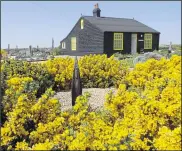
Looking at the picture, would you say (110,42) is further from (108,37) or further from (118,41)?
(118,41)

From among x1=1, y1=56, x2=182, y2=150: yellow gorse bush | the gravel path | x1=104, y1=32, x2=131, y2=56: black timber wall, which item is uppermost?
x1=104, y1=32, x2=131, y2=56: black timber wall

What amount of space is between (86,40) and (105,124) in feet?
85.6

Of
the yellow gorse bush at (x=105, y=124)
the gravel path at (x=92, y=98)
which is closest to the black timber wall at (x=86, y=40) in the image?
the gravel path at (x=92, y=98)

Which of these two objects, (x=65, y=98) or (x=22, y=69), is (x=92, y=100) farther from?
(x=22, y=69)

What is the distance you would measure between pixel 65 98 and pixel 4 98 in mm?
3702

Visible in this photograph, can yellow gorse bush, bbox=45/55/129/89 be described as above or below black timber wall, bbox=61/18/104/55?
below

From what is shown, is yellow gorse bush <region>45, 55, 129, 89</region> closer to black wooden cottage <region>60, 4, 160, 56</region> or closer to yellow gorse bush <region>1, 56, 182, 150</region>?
yellow gorse bush <region>1, 56, 182, 150</region>

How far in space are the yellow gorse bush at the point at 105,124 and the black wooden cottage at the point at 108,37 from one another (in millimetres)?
22408

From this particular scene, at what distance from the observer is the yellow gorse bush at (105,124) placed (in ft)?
12.4

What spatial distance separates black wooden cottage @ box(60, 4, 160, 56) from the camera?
27.4 m

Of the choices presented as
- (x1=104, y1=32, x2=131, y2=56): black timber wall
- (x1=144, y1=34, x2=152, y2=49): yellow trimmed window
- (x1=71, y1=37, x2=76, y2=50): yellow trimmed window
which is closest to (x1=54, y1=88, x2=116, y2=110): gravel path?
(x1=104, y1=32, x2=131, y2=56): black timber wall

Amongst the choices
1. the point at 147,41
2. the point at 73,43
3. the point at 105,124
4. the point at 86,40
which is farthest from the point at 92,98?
the point at 73,43

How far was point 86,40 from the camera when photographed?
1179 inches

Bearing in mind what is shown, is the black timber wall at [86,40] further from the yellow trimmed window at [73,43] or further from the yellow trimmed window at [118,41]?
the yellow trimmed window at [118,41]
